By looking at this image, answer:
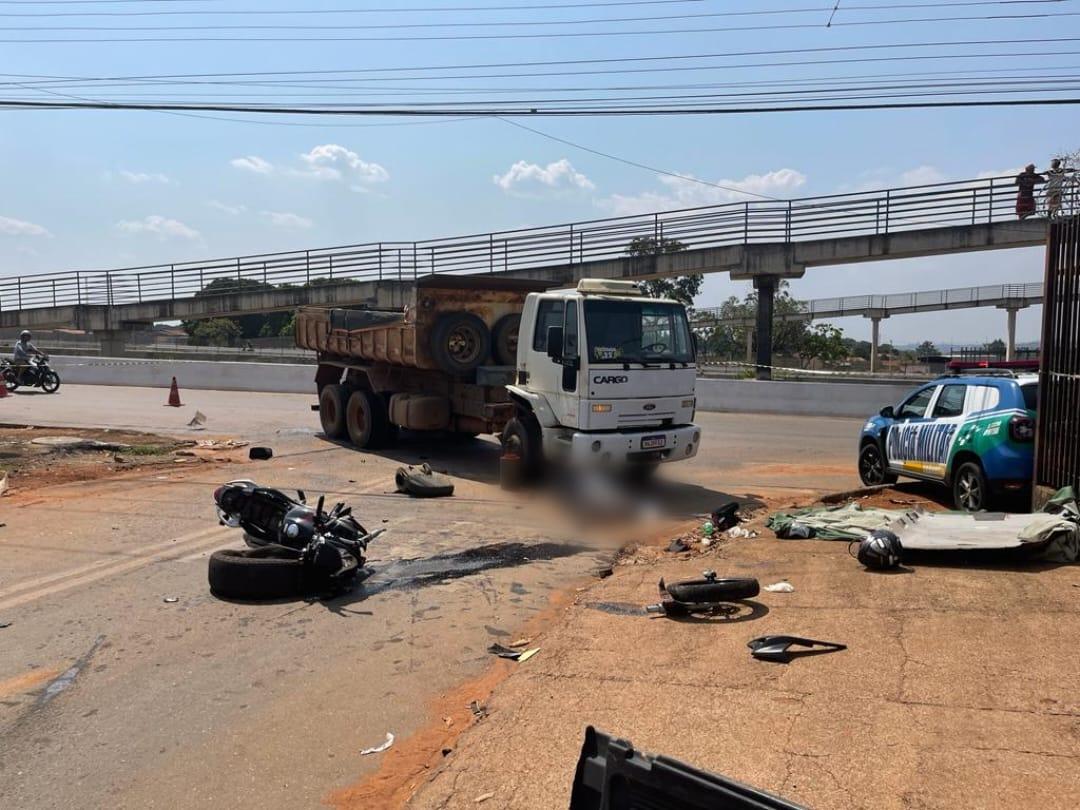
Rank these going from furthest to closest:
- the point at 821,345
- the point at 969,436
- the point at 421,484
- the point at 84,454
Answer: the point at 821,345
the point at 84,454
the point at 421,484
the point at 969,436

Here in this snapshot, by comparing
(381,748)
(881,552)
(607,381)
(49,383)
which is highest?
(607,381)

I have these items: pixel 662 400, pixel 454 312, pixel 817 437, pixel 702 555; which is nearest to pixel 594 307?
pixel 662 400

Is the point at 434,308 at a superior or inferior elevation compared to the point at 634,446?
superior

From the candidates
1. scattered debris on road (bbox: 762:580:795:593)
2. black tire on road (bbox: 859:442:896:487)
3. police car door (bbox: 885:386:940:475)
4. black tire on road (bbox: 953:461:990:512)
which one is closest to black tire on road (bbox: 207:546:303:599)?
scattered debris on road (bbox: 762:580:795:593)

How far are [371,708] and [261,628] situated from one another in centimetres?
162

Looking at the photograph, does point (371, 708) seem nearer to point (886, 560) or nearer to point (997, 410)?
point (886, 560)

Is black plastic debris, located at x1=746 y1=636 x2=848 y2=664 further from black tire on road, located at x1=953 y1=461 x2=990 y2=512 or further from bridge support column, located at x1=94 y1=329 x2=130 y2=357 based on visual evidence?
bridge support column, located at x1=94 y1=329 x2=130 y2=357

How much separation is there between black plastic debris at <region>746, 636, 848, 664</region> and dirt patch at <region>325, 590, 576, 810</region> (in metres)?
1.33

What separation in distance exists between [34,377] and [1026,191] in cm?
2977

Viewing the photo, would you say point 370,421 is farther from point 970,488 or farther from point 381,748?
point 381,748

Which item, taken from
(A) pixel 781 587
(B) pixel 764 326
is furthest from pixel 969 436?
(B) pixel 764 326

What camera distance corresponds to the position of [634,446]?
414 inches

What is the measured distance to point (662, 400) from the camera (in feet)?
35.8

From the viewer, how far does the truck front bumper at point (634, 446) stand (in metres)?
10.3
